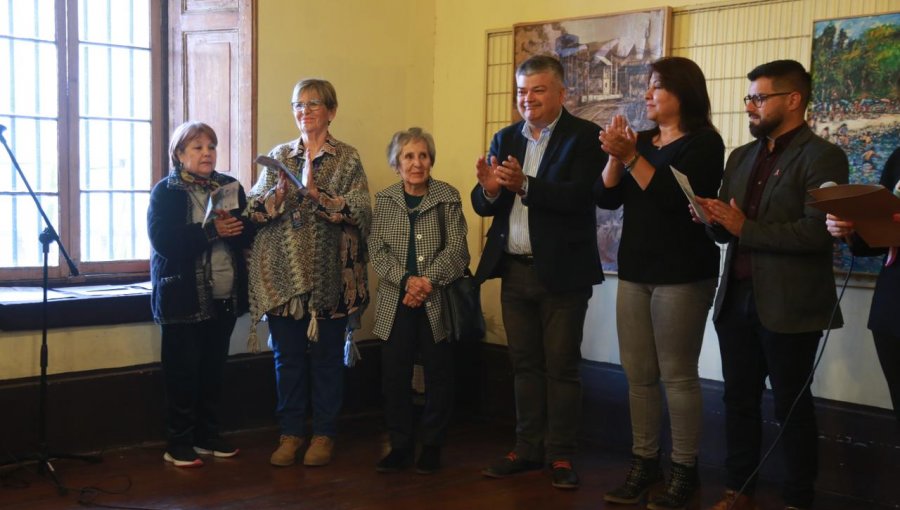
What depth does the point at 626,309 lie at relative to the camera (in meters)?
3.44

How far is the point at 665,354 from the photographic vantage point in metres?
3.33

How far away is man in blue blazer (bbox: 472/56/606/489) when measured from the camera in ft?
11.7

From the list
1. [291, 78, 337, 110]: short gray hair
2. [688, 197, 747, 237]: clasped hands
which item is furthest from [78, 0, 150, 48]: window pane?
[688, 197, 747, 237]: clasped hands

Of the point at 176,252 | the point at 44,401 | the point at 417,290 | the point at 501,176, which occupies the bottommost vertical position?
the point at 44,401

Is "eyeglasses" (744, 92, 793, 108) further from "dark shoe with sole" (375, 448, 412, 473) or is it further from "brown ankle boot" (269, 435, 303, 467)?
"brown ankle boot" (269, 435, 303, 467)

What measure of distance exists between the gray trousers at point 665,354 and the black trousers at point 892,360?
1.92 ft

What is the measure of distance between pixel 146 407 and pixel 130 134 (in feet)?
4.26

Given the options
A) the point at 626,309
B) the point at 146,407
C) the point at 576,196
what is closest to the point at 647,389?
the point at 626,309

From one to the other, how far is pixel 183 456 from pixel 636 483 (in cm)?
180

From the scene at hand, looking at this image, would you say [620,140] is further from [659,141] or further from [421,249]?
[421,249]

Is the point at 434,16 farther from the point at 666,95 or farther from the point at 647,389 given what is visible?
the point at 647,389

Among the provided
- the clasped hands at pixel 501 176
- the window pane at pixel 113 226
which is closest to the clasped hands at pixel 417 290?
the clasped hands at pixel 501 176

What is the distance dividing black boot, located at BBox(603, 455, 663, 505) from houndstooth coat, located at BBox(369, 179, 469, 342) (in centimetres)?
89

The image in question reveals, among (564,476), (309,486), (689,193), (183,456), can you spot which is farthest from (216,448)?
(689,193)
